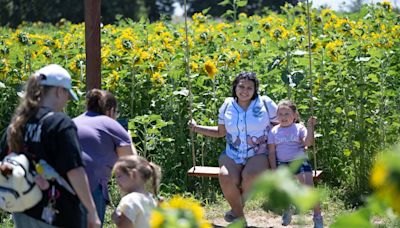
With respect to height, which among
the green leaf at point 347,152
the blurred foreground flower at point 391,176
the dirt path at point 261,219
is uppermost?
the blurred foreground flower at point 391,176

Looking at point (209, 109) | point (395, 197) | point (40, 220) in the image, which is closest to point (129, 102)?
point (209, 109)

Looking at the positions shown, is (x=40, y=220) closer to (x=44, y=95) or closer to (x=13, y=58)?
(x=44, y=95)

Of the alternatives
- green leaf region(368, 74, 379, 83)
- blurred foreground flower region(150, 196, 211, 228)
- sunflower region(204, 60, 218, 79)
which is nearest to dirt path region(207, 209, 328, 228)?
sunflower region(204, 60, 218, 79)

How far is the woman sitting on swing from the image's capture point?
22.3ft

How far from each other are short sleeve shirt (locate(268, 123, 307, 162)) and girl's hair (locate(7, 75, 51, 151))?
2851 mm

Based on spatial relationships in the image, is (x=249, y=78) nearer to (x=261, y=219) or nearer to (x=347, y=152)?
(x=261, y=219)

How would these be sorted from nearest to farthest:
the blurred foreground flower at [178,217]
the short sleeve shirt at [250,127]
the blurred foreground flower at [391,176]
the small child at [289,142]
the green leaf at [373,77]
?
the blurred foreground flower at [391,176], the blurred foreground flower at [178,217], the small child at [289,142], the short sleeve shirt at [250,127], the green leaf at [373,77]

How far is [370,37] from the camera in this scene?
9297 mm

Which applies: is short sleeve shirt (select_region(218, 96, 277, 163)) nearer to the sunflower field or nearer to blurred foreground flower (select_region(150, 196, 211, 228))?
the sunflower field

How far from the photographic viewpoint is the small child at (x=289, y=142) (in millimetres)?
6723

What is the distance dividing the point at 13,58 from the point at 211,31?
2626 millimetres

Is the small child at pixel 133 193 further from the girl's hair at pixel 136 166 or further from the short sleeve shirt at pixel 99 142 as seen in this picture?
the short sleeve shirt at pixel 99 142

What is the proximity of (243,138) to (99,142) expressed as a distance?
2009mm


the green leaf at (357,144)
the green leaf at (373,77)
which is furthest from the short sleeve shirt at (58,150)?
the green leaf at (373,77)
